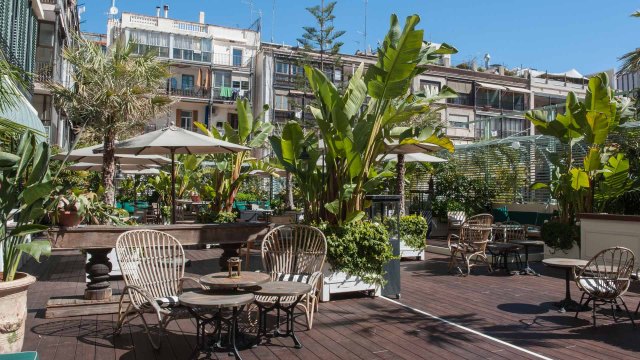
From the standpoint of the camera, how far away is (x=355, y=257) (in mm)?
6816

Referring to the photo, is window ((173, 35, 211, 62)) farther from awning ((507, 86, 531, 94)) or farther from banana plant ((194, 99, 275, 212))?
banana plant ((194, 99, 275, 212))

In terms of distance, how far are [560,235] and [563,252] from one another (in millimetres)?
366

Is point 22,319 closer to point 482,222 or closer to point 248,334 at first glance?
point 248,334

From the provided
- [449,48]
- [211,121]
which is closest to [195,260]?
[449,48]

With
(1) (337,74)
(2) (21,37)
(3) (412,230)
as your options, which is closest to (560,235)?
(3) (412,230)

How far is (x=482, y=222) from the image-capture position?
9922 mm

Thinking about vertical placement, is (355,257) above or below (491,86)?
below

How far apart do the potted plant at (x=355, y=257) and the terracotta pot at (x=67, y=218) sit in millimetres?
2996

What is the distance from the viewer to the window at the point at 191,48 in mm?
40062

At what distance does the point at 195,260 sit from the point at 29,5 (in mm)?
8625

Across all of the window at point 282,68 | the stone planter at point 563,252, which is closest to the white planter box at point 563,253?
the stone planter at point 563,252

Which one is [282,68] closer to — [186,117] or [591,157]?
[186,117]

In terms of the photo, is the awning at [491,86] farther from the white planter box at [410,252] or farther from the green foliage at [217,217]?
the green foliage at [217,217]

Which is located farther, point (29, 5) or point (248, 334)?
point (29, 5)
